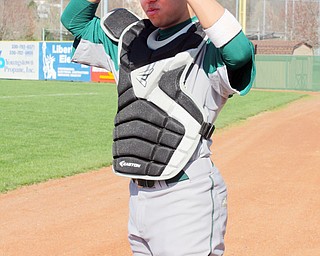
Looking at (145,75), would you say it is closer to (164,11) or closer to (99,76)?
(164,11)

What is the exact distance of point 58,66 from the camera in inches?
1383

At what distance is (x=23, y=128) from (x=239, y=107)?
28.7 feet

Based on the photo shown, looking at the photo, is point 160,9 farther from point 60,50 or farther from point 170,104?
point 60,50

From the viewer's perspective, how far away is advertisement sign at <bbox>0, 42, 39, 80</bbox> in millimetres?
35469

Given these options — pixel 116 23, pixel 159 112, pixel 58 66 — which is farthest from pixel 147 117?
pixel 58 66

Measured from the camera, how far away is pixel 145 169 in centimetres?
271

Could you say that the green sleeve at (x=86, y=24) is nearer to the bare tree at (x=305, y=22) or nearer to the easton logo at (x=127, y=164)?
the easton logo at (x=127, y=164)

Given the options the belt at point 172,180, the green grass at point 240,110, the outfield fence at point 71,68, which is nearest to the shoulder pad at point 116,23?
the belt at point 172,180

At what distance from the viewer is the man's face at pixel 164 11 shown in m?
2.64

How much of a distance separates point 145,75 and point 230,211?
424 cm

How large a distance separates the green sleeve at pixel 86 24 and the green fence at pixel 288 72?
108 feet

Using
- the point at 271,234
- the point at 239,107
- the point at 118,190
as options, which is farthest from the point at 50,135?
the point at 239,107

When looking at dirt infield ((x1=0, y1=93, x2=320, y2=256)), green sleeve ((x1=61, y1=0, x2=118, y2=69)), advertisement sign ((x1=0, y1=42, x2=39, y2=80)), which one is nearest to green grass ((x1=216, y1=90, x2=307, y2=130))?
dirt infield ((x1=0, y1=93, x2=320, y2=256))

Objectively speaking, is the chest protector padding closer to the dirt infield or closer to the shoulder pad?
the shoulder pad
